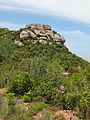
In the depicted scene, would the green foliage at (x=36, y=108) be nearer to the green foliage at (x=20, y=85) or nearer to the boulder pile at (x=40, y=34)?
the green foliage at (x=20, y=85)

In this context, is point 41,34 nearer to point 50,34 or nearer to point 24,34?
point 50,34

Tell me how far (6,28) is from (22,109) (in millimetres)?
53745

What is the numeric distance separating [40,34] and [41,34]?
A: 170mm

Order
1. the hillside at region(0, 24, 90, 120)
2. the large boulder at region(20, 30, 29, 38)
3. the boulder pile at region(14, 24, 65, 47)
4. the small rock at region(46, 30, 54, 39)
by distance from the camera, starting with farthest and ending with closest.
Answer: the small rock at region(46, 30, 54, 39) → the large boulder at region(20, 30, 29, 38) → the boulder pile at region(14, 24, 65, 47) → the hillside at region(0, 24, 90, 120)

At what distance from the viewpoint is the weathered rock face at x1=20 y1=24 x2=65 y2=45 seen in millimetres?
59250

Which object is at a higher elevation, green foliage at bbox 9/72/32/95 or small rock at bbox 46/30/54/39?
green foliage at bbox 9/72/32/95

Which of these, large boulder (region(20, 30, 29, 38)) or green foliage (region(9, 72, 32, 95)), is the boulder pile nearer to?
large boulder (region(20, 30, 29, 38))

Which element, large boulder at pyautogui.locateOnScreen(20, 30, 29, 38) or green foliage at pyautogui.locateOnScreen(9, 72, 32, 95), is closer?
green foliage at pyautogui.locateOnScreen(9, 72, 32, 95)

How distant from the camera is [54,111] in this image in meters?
19.3

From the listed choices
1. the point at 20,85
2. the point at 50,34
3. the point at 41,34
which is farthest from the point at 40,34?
the point at 20,85

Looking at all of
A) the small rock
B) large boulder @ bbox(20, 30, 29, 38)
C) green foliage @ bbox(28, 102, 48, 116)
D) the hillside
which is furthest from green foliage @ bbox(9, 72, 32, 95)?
the small rock

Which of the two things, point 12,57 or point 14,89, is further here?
point 12,57

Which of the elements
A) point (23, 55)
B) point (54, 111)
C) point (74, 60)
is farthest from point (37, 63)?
point (74, 60)

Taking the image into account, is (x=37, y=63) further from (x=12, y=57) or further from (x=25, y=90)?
(x=12, y=57)
